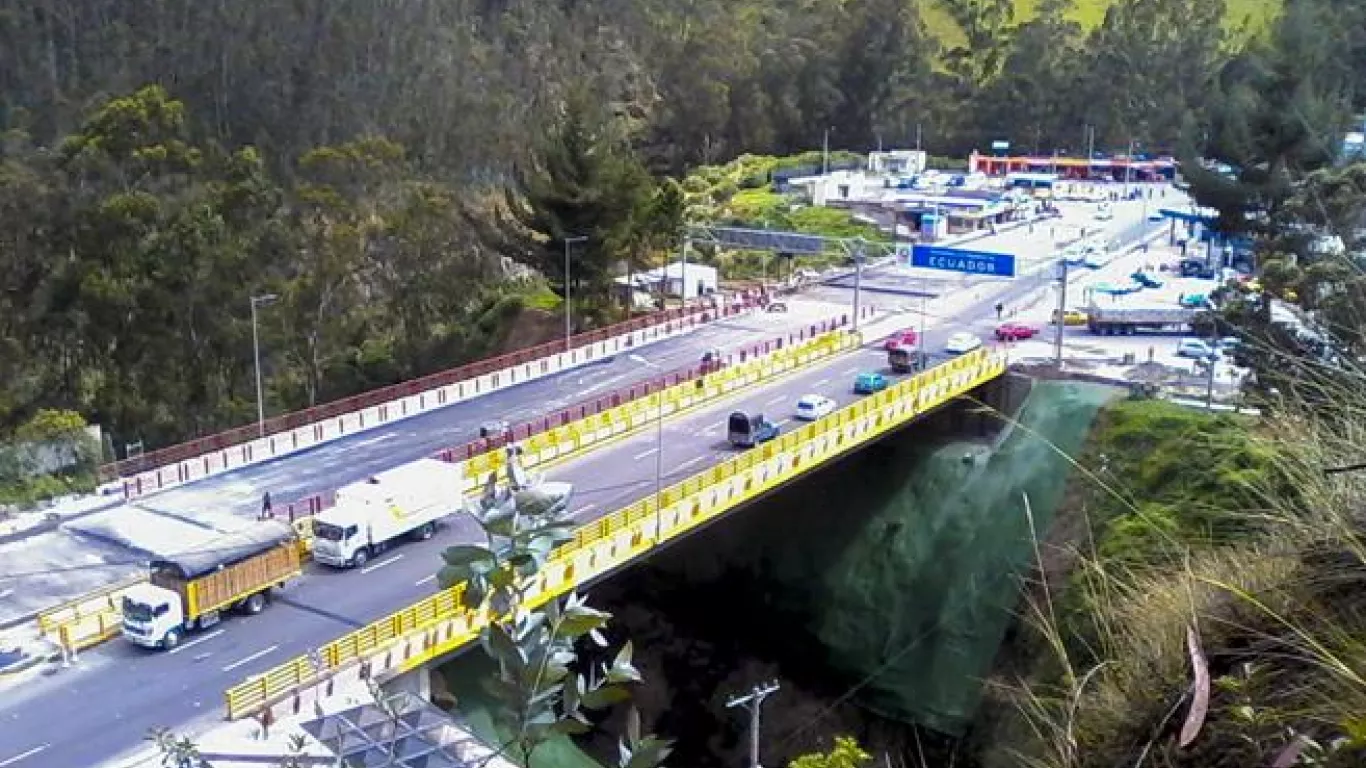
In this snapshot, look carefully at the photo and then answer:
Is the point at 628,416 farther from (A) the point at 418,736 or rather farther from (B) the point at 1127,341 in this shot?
(B) the point at 1127,341

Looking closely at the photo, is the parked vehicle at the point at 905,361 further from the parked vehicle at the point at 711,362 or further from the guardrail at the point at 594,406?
the parked vehicle at the point at 711,362

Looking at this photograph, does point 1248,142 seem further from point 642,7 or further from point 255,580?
point 642,7

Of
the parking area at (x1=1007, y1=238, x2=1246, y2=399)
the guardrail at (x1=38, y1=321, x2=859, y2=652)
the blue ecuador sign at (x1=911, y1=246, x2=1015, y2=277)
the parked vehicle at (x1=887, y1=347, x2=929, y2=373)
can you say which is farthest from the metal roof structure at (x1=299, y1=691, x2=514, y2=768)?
the blue ecuador sign at (x1=911, y1=246, x2=1015, y2=277)

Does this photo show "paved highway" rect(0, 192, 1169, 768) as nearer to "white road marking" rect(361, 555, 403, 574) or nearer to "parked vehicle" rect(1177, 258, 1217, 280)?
"white road marking" rect(361, 555, 403, 574)

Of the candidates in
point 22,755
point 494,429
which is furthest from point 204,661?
point 494,429

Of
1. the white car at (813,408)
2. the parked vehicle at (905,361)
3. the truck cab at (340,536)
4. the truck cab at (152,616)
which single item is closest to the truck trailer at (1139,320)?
the parked vehicle at (905,361)
